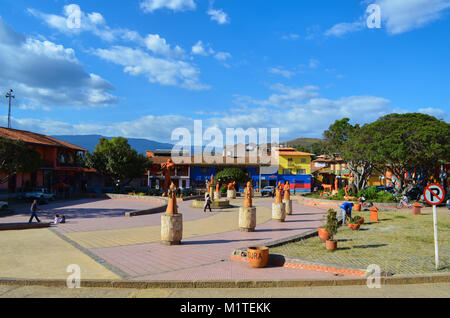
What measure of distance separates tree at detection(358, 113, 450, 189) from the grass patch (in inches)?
455

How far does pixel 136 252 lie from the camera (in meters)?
9.23

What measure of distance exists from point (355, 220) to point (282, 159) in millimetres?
39974

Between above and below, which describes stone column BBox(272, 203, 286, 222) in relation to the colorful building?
below

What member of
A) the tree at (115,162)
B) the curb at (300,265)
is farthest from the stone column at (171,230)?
the tree at (115,162)

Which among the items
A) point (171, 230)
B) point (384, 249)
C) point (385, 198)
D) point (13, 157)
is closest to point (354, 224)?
point (384, 249)

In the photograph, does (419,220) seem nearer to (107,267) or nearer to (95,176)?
(107,267)

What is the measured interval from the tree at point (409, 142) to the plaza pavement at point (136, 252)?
13.1m

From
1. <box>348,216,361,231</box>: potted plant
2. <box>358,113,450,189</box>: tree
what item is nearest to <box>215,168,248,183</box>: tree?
<box>358,113,450,189</box>: tree

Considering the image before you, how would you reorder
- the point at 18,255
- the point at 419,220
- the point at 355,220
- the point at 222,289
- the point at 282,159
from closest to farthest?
the point at 222,289 < the point at 18,255 < the point at 355,220 < the point at 419,220 < the point at 282,159

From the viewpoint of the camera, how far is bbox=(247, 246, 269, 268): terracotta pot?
7.54 meters

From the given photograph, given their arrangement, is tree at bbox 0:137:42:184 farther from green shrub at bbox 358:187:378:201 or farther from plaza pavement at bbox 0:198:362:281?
green shrub at bbox 358:187:378:201

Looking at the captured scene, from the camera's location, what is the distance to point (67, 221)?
16.0 meters

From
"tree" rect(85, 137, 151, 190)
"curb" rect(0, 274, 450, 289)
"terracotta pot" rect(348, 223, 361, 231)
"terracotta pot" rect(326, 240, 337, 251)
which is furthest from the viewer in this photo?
"tree" rect(85, 137, 151, 190)
